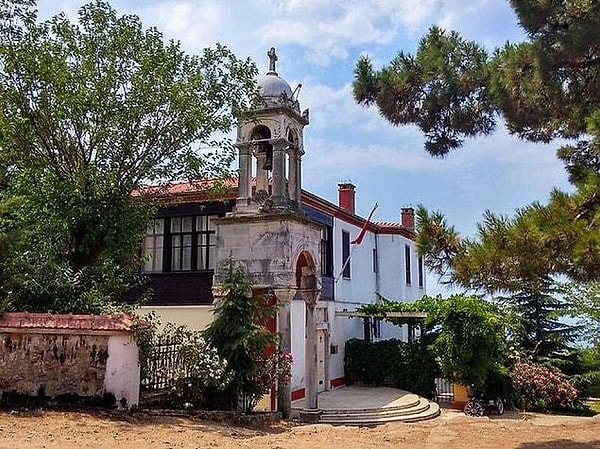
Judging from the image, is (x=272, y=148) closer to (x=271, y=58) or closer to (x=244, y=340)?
(x=271, y=58)

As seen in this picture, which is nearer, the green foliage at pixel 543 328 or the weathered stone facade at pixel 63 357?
the weathered stone facade at pixel 63 357

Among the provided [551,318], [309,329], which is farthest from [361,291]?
[309,329]

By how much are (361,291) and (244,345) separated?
1429 centimetres

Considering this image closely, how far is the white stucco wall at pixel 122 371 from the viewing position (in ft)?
36.4

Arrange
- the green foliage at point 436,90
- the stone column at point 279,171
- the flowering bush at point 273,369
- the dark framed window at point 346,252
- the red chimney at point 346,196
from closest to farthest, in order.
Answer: the green foliage at point 436,90, the flowering bush at point 273,369, the stone column at point 279,171, the dark framed window at point 346,252, the red chimney at point 346,196

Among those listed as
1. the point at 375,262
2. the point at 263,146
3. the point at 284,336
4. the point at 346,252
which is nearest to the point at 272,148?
the point at 263,146

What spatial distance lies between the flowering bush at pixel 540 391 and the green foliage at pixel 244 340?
9915mm

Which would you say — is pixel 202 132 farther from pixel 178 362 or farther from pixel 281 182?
pixel 178 362

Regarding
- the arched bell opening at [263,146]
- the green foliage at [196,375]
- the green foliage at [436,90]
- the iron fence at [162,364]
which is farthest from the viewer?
the arched bell opening at [263,146]

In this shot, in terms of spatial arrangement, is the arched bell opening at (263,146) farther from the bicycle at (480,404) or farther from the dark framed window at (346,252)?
the bicycle at (480,404)

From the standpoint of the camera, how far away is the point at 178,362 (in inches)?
495

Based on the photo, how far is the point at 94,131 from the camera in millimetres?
13773

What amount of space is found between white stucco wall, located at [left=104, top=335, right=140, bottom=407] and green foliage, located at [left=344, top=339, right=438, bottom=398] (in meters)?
12.9

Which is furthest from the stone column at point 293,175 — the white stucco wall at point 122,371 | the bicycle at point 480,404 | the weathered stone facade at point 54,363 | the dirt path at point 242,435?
the bicycle at point 480,404
